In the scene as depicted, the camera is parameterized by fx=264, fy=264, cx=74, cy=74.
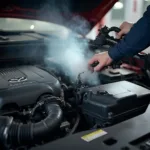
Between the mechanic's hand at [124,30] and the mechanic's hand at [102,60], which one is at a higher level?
the mechanic's hand at [124,30]

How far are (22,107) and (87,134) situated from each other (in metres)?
0.36

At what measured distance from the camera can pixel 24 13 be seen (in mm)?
1749

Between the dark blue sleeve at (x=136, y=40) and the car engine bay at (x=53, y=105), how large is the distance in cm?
17

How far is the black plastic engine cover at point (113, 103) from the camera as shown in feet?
3.77

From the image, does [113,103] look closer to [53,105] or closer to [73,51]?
[53,105]

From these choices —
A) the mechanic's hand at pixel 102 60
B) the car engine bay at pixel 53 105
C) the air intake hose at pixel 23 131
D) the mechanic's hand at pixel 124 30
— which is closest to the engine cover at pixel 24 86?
the car engine bay at pixel 53 105

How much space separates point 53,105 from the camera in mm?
1199

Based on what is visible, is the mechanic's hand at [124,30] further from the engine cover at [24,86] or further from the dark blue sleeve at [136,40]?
the engine cover at [24,86]

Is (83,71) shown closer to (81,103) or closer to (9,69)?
(81,103)

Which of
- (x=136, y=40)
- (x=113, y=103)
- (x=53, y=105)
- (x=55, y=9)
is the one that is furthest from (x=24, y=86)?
(x=55, y=9)

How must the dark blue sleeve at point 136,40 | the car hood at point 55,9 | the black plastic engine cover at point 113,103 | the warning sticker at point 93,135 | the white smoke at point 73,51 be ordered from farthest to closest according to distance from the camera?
1. the car hood at point 55,9
2. the white smoke at point 73,51
3. the dark blue sleeve at point 136,40
4. the black plastic engine cover at point 113,103
5. the warning sticker at point 93,135

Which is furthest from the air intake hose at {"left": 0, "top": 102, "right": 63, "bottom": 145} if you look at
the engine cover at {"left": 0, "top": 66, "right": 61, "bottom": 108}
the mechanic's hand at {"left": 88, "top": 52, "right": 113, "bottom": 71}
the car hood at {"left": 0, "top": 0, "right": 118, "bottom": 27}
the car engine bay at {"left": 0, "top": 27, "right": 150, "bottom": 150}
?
the car hood at {"left": 0, "top": 0, "right": 118, "bottom": 27}

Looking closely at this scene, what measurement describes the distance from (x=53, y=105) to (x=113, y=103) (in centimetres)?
27

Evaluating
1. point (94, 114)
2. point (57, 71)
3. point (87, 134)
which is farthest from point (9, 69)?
point (87, 134)
